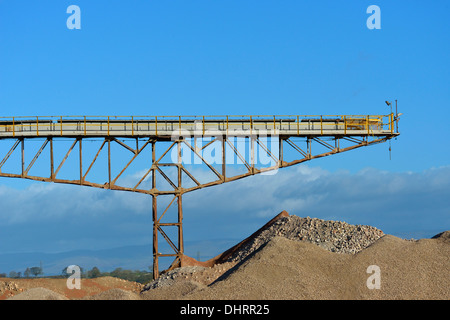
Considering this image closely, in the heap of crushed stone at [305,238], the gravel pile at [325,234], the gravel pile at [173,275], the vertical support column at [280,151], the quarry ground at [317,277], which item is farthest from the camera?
the vertical support column at [280,151]

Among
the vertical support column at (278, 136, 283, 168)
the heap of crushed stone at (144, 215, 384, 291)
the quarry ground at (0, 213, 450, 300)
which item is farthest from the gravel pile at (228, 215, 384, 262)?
the quarry ground at (0, 213, 450, 300)

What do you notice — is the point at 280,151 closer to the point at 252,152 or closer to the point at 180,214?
Answer: the point at 252,152

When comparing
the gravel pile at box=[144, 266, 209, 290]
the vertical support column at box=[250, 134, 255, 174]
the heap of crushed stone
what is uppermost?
the vertical support column at box=[250, 134, 255, 174]

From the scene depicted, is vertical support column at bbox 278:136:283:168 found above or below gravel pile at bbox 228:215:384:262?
above

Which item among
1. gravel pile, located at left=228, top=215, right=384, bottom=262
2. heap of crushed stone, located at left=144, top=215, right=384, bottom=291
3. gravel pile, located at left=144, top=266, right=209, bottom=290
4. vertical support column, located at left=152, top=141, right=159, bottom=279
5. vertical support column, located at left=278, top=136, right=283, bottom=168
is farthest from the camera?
vertical support column, located at left=278, top=136, right=283, bottom=168

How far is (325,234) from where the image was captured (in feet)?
136

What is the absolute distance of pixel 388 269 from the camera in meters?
31.4

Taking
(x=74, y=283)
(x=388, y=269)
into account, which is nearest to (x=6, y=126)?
(x=74, y=283)

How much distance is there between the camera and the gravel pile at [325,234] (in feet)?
132

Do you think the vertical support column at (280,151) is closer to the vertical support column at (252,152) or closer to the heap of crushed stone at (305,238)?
the vertical support column at (252,152)

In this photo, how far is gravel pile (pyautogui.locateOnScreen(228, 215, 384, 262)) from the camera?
4028cm

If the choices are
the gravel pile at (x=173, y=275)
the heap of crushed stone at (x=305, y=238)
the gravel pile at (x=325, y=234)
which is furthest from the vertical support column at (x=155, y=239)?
the gravel pile at (x=325, y=234)

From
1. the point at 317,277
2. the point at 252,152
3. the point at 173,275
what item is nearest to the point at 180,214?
the point at 173,275

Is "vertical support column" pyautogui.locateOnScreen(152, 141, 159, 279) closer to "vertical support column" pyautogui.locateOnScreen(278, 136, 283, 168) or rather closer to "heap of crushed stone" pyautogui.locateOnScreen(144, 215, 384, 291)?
"heap of crushed stone" pyautogui.locateOnScreen(144, 215, 384, 291)
